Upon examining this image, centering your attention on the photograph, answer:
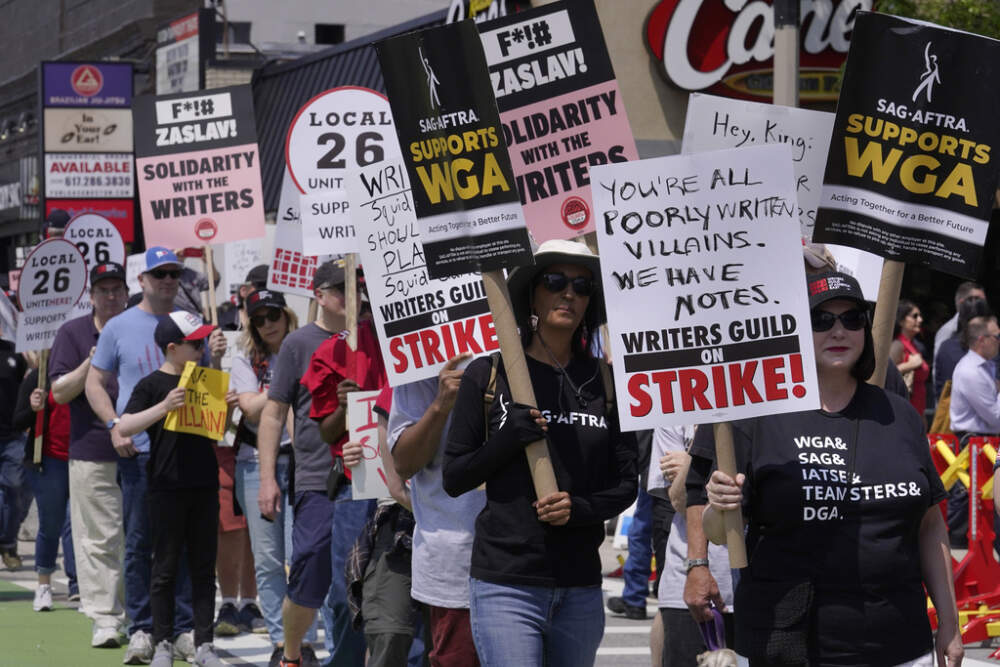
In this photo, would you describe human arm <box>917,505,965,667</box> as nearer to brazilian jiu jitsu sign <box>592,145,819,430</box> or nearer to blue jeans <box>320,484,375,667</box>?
brazilian jiu jitsu sign <box>592,145,819,430</box>

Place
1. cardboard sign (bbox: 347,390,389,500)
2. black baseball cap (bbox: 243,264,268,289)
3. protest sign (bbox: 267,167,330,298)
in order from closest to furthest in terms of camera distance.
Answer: cardboard sign (bbox: 347,390,389,500) → protest sign (bbox: 267,167,330,298) → black baseball cap (bbox: 243,264,268,289)

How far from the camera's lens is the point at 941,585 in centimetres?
510

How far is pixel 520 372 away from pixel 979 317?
8.32m

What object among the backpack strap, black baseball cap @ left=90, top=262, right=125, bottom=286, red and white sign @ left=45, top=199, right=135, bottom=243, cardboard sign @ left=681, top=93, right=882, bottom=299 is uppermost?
red and white sign @ left=45, top=199, right=135, bottom=243

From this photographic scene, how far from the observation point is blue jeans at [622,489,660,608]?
11.6 m

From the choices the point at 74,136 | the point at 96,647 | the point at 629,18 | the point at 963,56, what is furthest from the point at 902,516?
the point at 74,136

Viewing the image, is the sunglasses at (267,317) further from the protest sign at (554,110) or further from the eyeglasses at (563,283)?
the eyeglasses at (563,283)

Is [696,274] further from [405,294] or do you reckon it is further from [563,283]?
[405,294]

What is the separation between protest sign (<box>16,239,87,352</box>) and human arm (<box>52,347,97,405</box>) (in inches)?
78.9

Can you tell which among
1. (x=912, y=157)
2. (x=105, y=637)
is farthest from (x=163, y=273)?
(x=912, y=157)

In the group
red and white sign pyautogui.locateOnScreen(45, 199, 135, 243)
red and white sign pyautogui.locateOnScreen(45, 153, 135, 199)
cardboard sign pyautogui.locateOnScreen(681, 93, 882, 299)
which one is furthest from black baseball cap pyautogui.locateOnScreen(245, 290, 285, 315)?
red and white sign pyautogui.locateOnScreen(45, 153, 135, 199)

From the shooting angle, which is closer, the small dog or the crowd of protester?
the crowd of protester

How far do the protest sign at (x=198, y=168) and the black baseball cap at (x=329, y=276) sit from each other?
261cm

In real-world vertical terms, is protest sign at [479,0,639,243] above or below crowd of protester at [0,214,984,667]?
above
